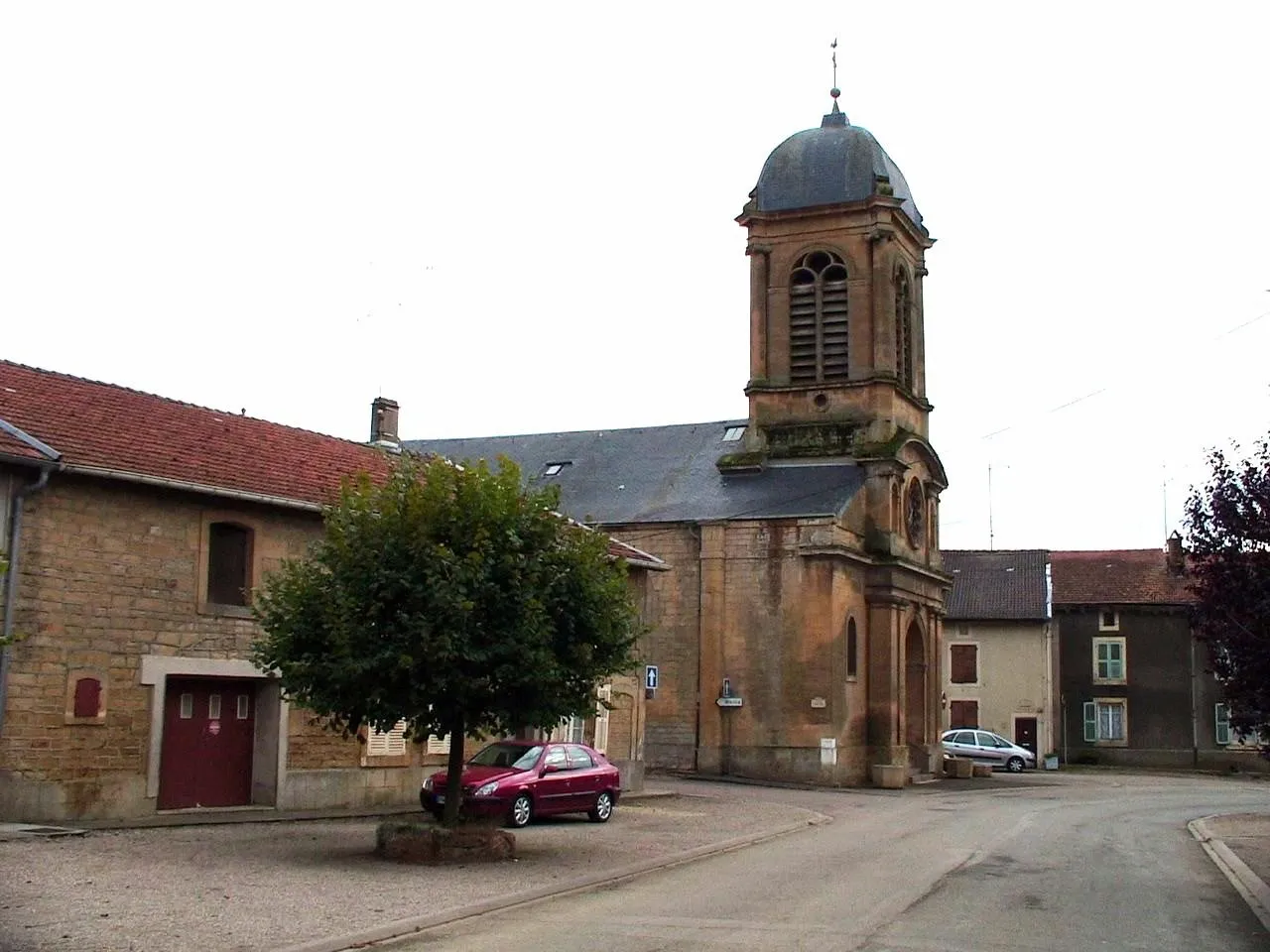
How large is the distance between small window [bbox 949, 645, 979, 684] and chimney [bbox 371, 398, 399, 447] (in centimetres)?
2633

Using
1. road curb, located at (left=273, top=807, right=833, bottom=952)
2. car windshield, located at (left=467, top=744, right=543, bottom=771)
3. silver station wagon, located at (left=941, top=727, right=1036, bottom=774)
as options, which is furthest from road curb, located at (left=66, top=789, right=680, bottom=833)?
silver station wagon, located at (left=941, top=727, right=1036, bottom=774)

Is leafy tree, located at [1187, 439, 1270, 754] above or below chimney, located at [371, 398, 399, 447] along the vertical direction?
below

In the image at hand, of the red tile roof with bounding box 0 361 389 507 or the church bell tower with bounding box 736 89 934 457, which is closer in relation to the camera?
the red tile roof with bounding box 0 361 389 507

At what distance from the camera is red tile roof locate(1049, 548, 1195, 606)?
56.5 m

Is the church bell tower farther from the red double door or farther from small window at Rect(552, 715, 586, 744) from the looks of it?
the red double door

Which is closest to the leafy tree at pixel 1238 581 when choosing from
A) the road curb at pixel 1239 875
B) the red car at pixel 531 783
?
the road curb at pixel 1239 875

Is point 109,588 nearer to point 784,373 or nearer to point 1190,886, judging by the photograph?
point 1190,886

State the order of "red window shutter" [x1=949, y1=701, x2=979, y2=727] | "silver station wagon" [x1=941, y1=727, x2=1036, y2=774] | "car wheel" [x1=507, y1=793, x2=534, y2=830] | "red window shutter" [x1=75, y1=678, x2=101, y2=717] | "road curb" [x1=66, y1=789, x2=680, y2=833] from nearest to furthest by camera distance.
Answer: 1. "road curb" [x1=66, y1=789, x2=680, y2=833]
2. "red window shutter" [x1=75, y1=678, x2=101, y2=717]
3. "car wheel" [x1=507, y1=793, x2=534, y2=830]
4. "silver station wagon" [x1=941, y1=727, x2=1036, y2=774]
5. "red window shutter" [x1=949, y1=701, x2=979, y2=727]

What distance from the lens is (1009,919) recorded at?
43.8 ft

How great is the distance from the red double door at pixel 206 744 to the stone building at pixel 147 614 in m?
0.02

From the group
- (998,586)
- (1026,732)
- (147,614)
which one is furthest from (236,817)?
(998,586)

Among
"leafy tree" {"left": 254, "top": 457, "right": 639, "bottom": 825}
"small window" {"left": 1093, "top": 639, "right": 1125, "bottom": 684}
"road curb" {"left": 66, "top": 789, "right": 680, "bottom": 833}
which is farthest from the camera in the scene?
"small window" {"left": 1093, "top": 639, "right": 1125, "bottom": 684}

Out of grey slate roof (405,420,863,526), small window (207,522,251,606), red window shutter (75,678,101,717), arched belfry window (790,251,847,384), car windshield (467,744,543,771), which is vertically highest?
arched belfry window (790,251,847,384)

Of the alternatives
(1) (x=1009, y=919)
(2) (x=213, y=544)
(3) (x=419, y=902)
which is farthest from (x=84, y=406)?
(1) (x=1009, y=919)
